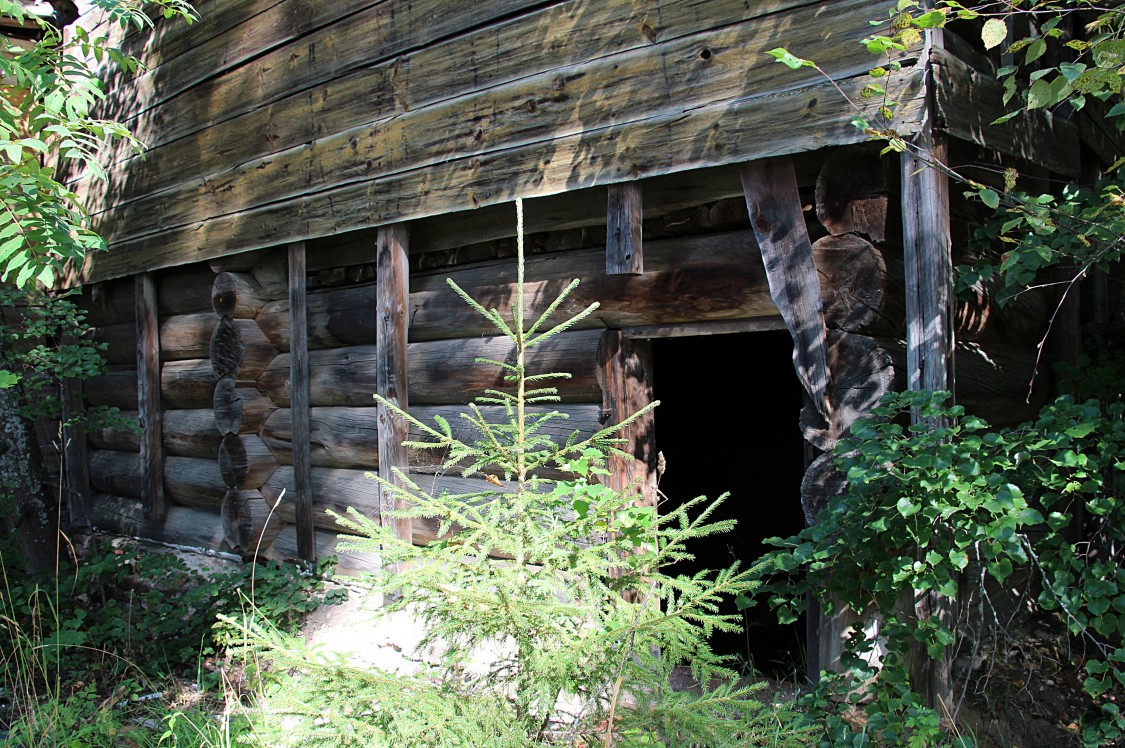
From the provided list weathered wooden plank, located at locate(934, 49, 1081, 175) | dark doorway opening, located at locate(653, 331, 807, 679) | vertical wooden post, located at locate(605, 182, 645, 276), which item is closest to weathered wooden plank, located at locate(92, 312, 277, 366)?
dark doorway opening, located at locate(653, 331, 807, 679)

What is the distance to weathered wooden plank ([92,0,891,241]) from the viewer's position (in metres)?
3.82

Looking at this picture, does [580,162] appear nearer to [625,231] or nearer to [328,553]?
[625,231]

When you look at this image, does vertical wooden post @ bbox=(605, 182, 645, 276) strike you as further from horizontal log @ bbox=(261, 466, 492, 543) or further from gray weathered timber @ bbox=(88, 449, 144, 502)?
gray weathered timber @ bbox=(88, 449, 144, 502)

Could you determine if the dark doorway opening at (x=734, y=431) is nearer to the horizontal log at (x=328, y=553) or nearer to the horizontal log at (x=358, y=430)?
the horizontal log at (x=358, y=430)

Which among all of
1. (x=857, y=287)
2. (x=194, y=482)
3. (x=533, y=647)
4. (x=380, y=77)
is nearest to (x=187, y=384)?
(x=194, y=482)

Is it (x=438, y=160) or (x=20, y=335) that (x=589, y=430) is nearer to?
(x=438, y=160)

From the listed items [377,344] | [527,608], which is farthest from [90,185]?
[527,608]

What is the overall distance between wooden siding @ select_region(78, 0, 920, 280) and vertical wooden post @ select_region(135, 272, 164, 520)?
1.41 ft

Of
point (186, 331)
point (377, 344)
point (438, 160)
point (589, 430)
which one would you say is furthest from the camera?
point (186, 331)

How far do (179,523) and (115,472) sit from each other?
52.8 inches

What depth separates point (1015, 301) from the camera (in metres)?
4.60

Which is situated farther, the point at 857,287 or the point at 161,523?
the point at 161,523

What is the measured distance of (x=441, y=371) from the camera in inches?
219

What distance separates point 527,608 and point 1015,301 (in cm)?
347
